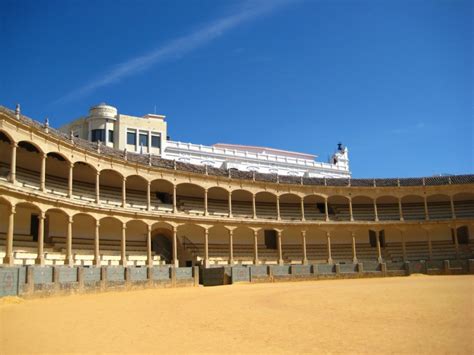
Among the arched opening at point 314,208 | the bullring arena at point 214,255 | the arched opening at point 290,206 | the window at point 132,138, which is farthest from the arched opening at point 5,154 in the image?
the arched opening at point 314,208

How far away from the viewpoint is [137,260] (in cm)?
4003

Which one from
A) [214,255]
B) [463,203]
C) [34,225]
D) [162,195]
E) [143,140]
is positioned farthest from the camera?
[463,203]

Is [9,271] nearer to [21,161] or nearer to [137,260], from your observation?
[21,161]

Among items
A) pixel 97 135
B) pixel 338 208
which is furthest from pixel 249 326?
pixel 338 208

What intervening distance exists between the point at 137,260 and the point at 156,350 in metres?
30.2

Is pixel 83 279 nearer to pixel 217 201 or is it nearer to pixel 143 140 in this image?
pixel 217 201

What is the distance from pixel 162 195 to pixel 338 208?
64.2ft

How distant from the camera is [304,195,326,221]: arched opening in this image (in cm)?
5208

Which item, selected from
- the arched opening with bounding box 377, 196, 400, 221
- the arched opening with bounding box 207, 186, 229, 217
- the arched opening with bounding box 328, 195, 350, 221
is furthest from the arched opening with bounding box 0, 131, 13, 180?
the arched opening with bounding box 377, 196, 400, 221

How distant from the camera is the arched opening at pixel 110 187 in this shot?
3970cm

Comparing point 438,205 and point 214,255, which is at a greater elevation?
point 438,205

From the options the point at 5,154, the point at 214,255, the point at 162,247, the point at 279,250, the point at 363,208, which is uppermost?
the point at 5,154

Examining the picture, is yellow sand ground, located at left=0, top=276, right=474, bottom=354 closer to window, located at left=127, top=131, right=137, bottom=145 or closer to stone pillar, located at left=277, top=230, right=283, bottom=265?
stone pillar, located at left=277, top=230, right=283, bottom=265

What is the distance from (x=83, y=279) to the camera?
2775 cm
